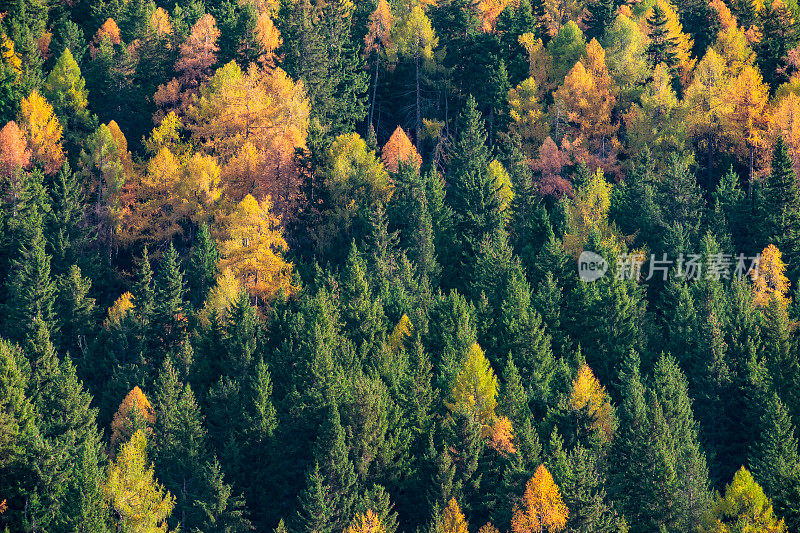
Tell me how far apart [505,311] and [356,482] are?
1476cm

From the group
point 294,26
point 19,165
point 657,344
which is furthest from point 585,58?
point 19,165

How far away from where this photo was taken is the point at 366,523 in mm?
59969

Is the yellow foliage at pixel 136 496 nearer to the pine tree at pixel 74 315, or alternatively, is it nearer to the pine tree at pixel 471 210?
the pine tree at pixel 74 315

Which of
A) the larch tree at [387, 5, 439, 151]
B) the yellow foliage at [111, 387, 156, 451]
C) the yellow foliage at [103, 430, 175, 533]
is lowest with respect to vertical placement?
the yellow foliage at [103, 430, 175, 533]

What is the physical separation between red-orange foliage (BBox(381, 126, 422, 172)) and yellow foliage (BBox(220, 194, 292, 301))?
15.7 metres

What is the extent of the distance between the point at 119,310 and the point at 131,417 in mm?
12811

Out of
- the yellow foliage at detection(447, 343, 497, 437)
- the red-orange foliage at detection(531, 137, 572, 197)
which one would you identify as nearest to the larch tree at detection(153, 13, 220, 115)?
the red-orange foliage at detection(531, 137, 572, 197)

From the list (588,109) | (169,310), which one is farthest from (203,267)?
(588,109)

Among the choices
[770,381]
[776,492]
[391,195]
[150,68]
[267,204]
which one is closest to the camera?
[776,492]

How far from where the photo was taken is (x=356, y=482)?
6197 centimetres

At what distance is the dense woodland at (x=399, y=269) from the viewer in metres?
61.6

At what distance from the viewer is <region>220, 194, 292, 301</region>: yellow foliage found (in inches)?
2958

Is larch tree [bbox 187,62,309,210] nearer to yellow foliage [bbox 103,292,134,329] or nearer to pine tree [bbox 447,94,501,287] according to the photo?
yellow foliage [bbox 103,292,134,329]

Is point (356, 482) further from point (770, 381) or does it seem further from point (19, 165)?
point (19, 165)
